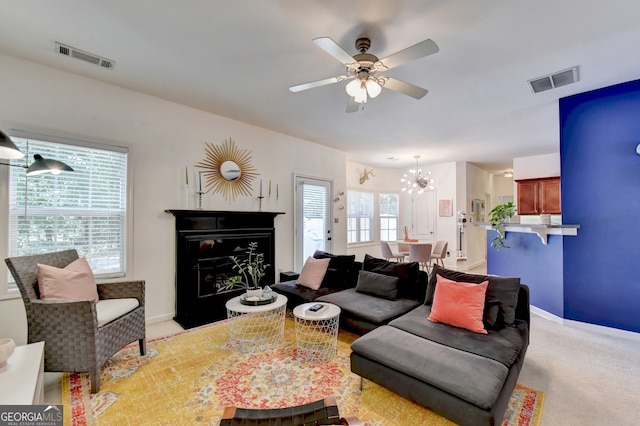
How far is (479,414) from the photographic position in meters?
1.45

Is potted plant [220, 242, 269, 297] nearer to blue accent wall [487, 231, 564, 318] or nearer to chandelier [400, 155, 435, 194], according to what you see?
blue accent wall [487, 231, 564, 318]

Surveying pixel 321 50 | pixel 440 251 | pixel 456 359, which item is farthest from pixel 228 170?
pixel 440 251

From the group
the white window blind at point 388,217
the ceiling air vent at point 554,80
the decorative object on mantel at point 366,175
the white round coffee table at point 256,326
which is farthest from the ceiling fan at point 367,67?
the white window blind at point 388,217

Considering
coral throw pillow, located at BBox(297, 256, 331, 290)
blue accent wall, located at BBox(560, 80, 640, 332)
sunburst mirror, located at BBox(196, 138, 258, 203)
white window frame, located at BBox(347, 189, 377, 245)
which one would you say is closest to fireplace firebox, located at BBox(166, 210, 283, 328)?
sunburst mirror, located at BBox(196, 138, 258, 203)

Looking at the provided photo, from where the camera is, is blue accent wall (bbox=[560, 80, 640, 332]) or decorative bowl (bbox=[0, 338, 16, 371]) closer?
decorative bowl (bbox=[0, 338, 16, 371])

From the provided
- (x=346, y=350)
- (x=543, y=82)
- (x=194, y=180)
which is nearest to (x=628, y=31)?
(x=543, y=82)

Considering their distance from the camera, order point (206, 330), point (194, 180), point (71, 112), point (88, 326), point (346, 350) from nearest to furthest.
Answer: point (88, 326)
point (346, 350)
point (71, 112)
point (206, 330)
point (194, 180)

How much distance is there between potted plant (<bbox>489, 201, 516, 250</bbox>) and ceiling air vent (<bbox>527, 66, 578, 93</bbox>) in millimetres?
1652

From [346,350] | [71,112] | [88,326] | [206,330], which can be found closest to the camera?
[88,326]

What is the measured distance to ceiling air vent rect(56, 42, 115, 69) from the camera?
249 cm

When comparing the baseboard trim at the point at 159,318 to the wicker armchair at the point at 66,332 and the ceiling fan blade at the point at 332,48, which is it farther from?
the ceiling fan blade at the point at 332,48

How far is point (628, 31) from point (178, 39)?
143 inches

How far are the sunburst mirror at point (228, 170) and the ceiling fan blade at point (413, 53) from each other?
2802 mm

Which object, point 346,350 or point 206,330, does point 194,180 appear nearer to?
point 206,330
